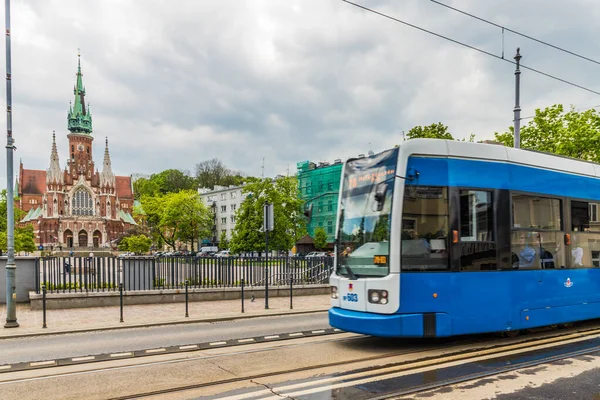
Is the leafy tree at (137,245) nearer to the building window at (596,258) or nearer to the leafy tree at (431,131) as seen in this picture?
the leafy tree at (431,131)

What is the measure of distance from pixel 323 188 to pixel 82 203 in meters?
60.5

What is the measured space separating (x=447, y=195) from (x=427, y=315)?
2.11 metres

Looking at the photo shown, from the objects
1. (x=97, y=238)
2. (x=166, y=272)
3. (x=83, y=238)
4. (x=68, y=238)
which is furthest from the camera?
(x=97, y=238)

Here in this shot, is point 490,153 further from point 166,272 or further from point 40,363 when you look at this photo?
point 166,272

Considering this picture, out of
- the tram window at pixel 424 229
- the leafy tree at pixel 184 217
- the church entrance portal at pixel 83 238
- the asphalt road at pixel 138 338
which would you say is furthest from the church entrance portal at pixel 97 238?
the tram window at pixel 424 229

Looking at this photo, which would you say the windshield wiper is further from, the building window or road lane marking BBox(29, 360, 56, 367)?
the building window

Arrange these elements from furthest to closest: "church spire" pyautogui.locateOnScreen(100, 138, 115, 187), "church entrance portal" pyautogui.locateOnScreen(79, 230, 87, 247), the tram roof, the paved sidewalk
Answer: "church spire" pyautogui.locateOnScreen(100, 138, 115, 187) < "church entrance portal" pyautogui.locateOnScreen(79, 230, 87, 247) < the paved sidewalk < the tram roof

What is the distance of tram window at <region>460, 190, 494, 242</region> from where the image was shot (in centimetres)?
826

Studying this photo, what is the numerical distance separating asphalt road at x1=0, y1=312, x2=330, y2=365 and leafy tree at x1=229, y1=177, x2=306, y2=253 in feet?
129

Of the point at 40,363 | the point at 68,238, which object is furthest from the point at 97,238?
the point at 40,363

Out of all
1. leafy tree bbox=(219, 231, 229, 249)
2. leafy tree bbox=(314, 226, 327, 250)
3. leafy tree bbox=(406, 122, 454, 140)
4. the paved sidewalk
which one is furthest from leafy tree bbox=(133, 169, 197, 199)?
the paved sidewalk

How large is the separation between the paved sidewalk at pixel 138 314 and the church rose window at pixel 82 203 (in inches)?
3958

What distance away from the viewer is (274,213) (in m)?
52.3

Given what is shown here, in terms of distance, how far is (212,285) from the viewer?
17.8m
